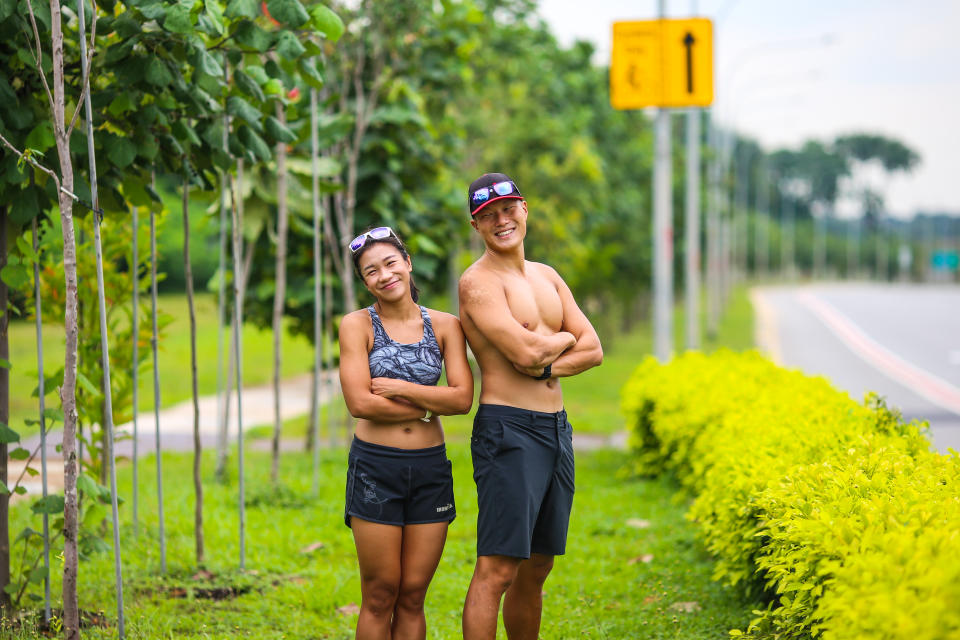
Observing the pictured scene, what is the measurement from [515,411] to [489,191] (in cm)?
76

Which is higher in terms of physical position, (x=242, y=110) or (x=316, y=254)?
(x=242, y=110)

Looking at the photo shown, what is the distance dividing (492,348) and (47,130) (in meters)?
1.84

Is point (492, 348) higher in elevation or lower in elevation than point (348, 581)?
higher

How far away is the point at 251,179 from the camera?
7598 mm

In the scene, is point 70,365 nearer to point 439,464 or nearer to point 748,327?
point 439,464

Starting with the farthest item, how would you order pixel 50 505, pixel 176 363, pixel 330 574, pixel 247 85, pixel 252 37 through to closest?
1. pixel 176 363
2. pixel 330 574
3. pixel 247 85
4. pixel 252 37
5. pixel 50 505

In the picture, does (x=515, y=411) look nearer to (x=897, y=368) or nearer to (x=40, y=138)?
(x=40, y=138)

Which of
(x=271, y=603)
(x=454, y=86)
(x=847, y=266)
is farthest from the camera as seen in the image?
(x=847, y=266)

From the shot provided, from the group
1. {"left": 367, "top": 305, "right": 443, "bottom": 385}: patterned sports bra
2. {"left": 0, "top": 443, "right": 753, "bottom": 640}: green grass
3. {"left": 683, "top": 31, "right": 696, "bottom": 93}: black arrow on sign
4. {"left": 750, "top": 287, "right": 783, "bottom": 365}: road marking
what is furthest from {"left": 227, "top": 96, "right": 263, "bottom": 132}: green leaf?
{"left": 750, "top": 287, "right": 783, "bottom": 365}: road marking

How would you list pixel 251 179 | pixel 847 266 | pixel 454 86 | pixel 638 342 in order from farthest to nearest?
pixel 847 266 → pixel 638 342 → pixel 454 86 → pixel 251 179

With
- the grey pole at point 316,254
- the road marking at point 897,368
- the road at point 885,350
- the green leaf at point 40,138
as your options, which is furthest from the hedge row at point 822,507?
the road marking at point 897,368

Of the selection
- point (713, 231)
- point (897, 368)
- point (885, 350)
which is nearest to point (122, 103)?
point (897, 368)

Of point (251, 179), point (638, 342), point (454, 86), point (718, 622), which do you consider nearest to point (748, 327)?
point (638, 342)

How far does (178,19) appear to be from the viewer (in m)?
3.95
